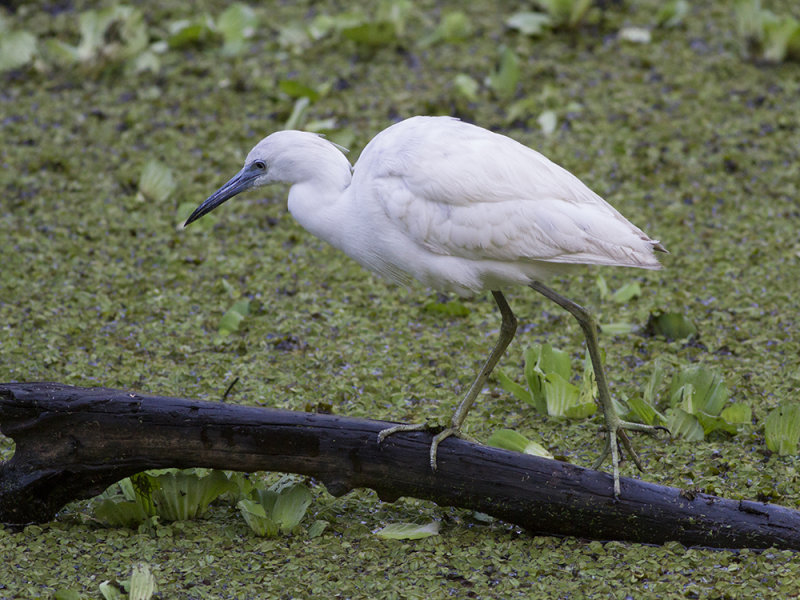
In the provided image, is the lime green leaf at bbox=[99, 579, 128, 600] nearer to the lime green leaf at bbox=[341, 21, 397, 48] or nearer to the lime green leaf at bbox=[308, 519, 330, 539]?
the lime green leaf at bbox=[308, 519, 330, 539]

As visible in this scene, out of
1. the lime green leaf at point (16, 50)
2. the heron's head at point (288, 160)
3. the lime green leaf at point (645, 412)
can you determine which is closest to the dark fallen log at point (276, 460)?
the lime green leaf at point (645, 412)

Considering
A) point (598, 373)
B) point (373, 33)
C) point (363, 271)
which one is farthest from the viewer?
point (373, 33)

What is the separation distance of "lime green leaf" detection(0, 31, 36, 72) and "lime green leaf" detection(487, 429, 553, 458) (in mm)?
4780

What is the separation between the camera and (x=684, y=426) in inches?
134

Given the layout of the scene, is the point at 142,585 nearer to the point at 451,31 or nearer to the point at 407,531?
the point at 407,531

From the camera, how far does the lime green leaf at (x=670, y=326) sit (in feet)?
13.3

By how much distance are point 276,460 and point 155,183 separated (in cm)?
271

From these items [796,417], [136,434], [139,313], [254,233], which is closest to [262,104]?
[254,233]

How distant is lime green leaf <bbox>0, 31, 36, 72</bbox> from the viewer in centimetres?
652

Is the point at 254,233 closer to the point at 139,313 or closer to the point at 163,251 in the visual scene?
the point at 163,251

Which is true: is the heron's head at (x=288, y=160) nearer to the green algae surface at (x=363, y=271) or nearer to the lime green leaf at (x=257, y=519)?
the green algae surface at (x=363, y=271)

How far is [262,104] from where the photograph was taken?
6.03 metres

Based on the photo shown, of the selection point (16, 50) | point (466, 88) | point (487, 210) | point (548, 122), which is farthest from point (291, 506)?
point (16, 50)

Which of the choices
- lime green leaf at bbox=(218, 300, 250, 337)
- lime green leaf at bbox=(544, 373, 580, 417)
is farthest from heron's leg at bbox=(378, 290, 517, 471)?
lime green leaf at bbox=(218, 300, 250, 337)
